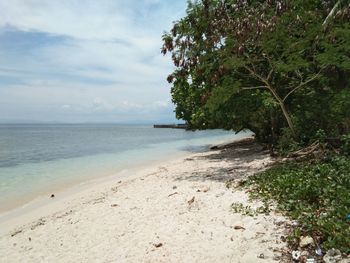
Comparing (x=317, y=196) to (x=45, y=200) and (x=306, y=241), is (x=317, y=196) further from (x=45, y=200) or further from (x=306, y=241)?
(x=45, y=200)

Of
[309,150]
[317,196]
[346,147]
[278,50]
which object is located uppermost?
[278,50]

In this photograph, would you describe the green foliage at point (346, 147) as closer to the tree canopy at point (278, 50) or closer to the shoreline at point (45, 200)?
the tree canopy at point (278, 50)

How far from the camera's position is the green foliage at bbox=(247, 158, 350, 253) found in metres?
5.45

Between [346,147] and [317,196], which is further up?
[346,147]

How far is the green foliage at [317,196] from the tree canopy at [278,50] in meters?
A: 4.10

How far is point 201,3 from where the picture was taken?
13.5 metres

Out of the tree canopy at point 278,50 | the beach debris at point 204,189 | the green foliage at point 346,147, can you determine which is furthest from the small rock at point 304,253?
the tree canopy at point 278,50

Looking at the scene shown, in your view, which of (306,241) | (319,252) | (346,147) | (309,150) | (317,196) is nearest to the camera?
(319,252)

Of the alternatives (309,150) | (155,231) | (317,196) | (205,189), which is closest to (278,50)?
(309,150)

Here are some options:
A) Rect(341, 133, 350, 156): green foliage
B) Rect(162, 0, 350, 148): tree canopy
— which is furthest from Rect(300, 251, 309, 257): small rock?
Rect(162, 0, 350, 148): tree canopy

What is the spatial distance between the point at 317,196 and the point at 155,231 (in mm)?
3489

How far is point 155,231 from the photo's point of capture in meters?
7.32

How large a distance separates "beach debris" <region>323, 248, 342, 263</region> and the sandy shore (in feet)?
2.38

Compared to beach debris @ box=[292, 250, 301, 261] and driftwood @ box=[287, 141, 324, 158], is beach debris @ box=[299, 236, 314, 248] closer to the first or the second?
beach debris @ box=[292, 250, 301, 261]
